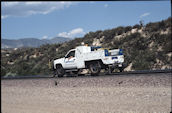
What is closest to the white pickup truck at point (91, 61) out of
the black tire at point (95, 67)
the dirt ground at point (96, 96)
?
the black tire at point (95, 67)

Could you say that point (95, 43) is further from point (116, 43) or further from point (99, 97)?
point (99, 97)

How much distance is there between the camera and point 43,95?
1662 cm

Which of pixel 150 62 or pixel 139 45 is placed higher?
pixel 139 45

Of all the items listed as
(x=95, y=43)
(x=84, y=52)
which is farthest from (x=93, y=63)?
(x=95, y=43)

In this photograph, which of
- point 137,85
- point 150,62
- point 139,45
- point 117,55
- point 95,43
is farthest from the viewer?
point 95,43

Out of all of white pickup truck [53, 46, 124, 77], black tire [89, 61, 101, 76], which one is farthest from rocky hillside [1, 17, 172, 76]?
black tire [89, 61, 101, 76]

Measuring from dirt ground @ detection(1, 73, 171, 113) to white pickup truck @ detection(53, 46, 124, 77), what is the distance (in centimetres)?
351

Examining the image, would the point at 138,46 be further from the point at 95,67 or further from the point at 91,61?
the point at 95,67

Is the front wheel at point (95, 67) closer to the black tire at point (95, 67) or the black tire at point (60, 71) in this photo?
the black tire at point (95, 67)

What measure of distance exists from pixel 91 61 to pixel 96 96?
263 inches

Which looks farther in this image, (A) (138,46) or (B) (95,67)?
(A) (138,46)

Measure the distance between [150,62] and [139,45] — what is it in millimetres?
7757

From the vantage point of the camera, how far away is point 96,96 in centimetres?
1399

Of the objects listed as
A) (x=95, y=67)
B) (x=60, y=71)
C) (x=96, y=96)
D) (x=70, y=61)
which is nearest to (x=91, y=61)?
(x=95, y=67)
